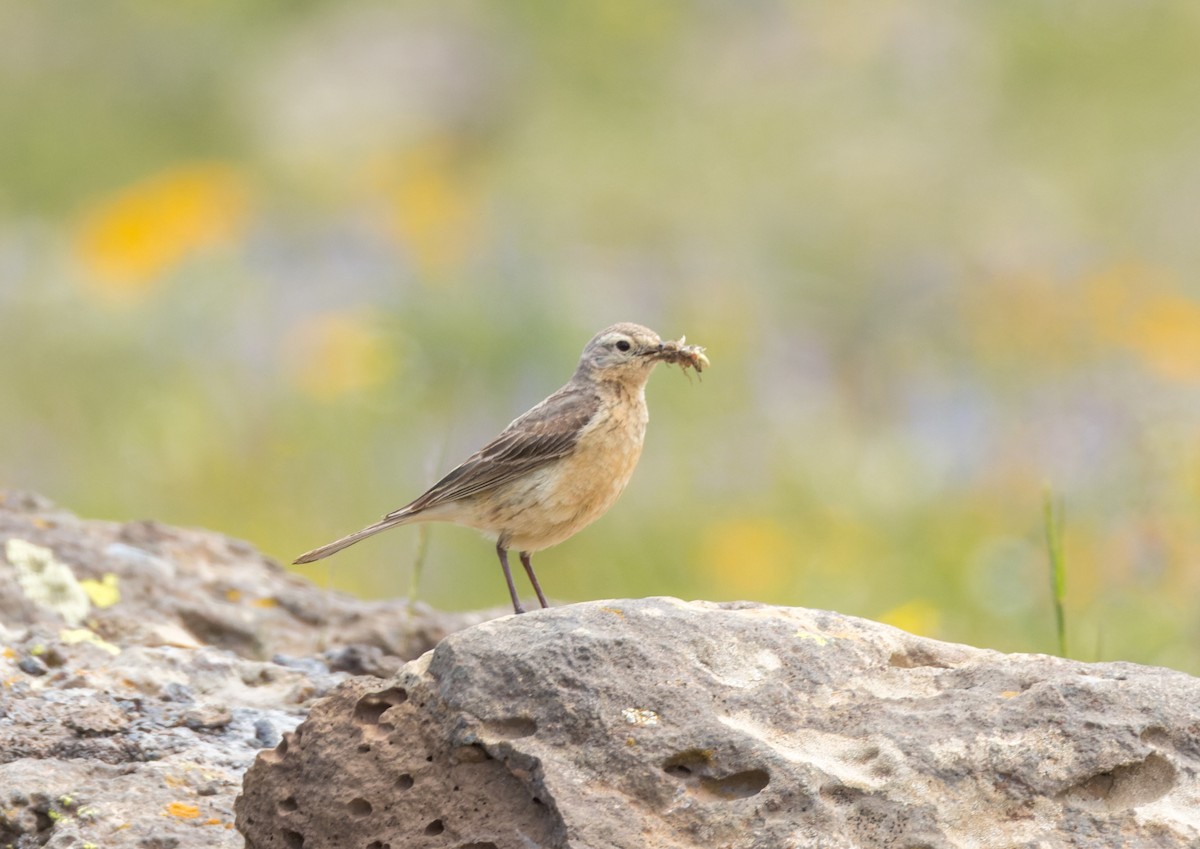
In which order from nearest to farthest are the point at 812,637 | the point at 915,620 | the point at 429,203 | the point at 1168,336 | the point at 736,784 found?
1. the point at 736,784
2. the point at 812,637
3. the point at 915,620
4. the point at 1168,336
5. the point at 429,203

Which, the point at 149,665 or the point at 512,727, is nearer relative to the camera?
the point at 512,727

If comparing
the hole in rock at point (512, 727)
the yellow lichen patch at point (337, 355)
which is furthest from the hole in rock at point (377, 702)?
the yellow lichen patch at point (337, 355)

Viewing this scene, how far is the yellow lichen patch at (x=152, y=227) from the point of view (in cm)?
1595

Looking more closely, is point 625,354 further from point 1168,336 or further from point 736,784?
point 1168,336

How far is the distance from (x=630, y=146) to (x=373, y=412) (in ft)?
35.8

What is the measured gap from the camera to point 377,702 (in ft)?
12.8

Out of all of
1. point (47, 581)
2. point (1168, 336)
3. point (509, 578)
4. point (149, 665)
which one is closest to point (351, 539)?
point (509, 578)

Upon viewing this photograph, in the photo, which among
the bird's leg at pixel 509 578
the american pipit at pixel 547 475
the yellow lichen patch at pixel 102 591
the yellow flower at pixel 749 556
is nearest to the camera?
the yellow lichen patch at pixel 102 591

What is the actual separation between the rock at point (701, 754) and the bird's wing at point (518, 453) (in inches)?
84.0

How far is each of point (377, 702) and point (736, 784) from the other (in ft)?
2.71

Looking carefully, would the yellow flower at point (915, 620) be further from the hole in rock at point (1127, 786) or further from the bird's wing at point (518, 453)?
the hole in rock at point (1127, 786)

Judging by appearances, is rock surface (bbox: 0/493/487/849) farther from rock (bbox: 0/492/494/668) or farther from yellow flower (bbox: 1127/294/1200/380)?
yellow flower (bbox: 1127/294/1200/380)

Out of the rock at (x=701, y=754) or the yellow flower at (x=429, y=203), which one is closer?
Result: the rock at (x=701, y=754)

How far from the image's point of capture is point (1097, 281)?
15.5 meters
